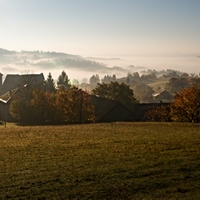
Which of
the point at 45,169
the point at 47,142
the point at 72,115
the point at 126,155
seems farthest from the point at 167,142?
the point at 72,115

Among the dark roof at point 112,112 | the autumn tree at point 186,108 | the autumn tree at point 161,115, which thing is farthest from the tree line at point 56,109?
the autumn tree at point 186,108

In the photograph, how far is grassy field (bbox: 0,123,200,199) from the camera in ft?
50.1

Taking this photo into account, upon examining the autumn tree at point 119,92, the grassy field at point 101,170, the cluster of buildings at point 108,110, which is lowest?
the cluster of buildings at point 108,110

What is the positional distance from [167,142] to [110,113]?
1667 inches

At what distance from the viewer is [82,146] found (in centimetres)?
2731

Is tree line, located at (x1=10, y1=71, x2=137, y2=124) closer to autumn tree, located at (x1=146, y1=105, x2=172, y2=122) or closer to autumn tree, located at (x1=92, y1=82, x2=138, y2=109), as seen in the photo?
autumn tree, located at (x1=146, y1=105, x2=172, y2=122)

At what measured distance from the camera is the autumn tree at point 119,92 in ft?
291

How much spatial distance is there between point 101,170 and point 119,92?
7282cm

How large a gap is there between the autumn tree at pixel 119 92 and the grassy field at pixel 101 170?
59696 mm

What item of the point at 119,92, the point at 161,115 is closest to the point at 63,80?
the point at 119,92

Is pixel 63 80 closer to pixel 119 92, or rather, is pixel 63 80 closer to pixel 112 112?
pixel 119 92

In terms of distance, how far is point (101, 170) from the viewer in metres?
18.9

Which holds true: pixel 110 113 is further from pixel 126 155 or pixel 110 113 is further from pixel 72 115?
pixel 126 155

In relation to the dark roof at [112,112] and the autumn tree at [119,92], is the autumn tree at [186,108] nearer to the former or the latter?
the dark roof at [112,112]
